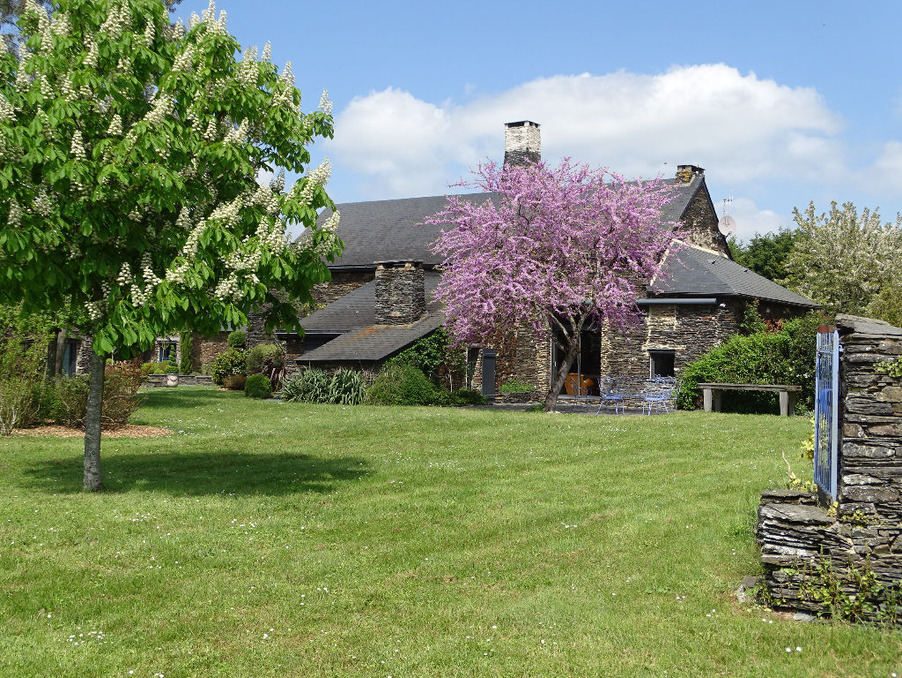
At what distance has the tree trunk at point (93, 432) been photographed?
12.5 meters

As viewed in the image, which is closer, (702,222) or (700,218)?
(700,218)

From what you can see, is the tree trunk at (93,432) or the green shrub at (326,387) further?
the green shrub at (326,387)

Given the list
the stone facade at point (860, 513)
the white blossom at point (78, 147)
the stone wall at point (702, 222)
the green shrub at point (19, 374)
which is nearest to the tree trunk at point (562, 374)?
the stone wall at point (702, 222)

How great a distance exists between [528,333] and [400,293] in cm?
531

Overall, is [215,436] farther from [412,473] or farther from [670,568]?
[670,568]

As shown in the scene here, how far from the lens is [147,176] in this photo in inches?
410

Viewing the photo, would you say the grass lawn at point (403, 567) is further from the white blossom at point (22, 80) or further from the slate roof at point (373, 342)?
the slate roof at point (373, 342)

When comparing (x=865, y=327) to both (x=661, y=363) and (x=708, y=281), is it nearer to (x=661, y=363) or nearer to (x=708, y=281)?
(x=708, y=281)

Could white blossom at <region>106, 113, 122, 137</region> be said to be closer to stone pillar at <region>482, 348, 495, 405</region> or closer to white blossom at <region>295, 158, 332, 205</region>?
white blossom at <region>295, 158, 332, 205</region>

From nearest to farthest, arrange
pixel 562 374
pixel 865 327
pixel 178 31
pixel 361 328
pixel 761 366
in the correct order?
pixel 865 327 → pixel 178 31 → pixel 761 366 → pixel 562 374 → pixel 361 328

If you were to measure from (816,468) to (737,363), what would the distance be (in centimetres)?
1922

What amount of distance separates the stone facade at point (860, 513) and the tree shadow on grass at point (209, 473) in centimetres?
756

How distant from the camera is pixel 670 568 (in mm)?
8258

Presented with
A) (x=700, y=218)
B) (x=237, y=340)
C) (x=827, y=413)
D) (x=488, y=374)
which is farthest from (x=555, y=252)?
(x=237, y=340)
